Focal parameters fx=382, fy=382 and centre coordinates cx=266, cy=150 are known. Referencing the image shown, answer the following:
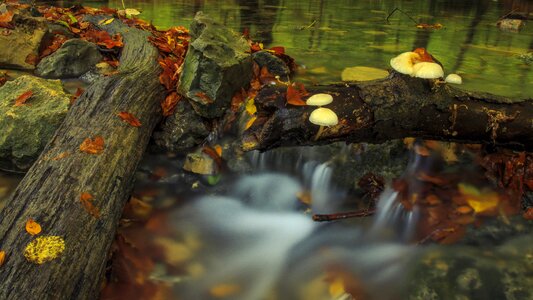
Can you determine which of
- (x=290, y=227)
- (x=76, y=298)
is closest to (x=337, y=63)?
(x=290, y=227)

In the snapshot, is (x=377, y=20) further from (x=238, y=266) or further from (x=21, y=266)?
(x=21, y=266)

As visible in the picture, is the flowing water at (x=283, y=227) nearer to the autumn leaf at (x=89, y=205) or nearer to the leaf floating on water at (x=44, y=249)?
the autumn leaf at (x=89, y=205)

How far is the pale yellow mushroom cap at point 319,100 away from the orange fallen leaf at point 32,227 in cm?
238

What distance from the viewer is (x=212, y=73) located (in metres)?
4.80

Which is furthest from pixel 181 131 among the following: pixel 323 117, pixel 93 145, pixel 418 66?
pixel 418 66

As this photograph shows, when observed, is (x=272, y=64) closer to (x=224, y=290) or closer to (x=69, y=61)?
(x=69, y=61)

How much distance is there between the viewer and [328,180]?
4625mm

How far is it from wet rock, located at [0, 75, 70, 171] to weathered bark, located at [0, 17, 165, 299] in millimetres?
415

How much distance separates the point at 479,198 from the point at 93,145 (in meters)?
4.01

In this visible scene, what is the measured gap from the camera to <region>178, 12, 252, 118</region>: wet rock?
4.80 meters

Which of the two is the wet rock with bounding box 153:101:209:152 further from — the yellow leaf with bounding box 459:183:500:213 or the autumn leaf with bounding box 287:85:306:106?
the yellow leaf with bounding box 459:183:500:213

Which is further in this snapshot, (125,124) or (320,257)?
(125,124)

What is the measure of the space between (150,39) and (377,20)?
1006 cm

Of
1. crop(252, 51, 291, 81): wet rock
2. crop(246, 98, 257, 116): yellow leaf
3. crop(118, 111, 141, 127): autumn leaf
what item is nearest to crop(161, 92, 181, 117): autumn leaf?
crop(118, 111, 141, 127): autumn leaf
